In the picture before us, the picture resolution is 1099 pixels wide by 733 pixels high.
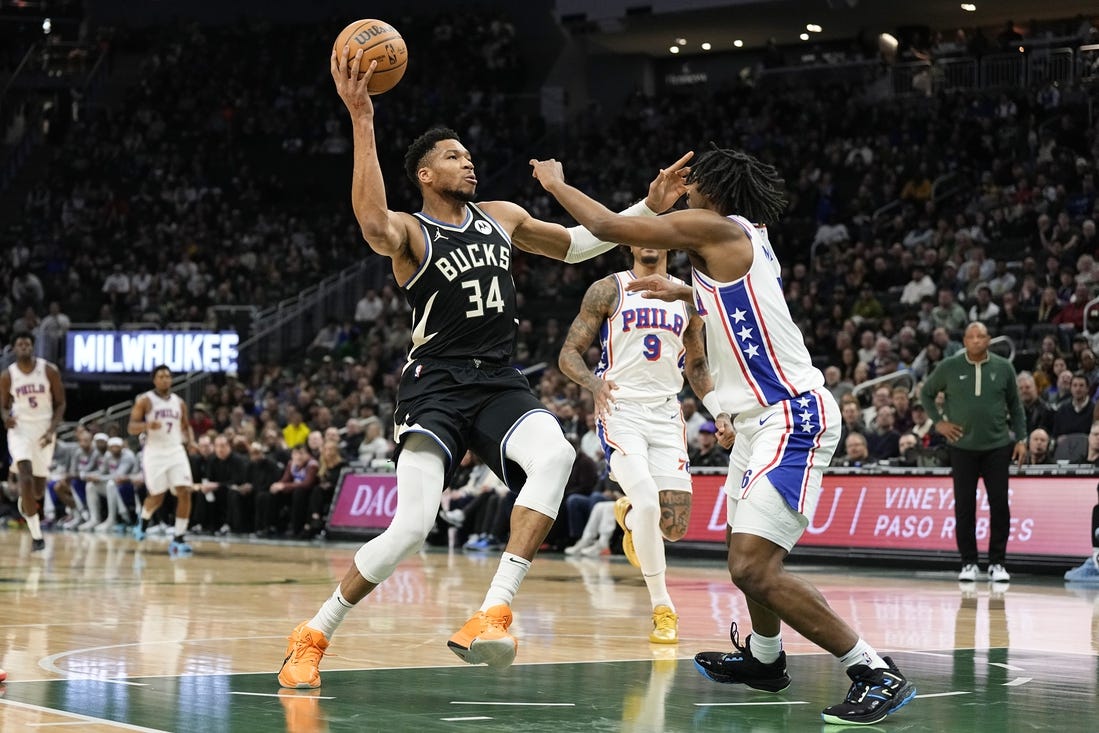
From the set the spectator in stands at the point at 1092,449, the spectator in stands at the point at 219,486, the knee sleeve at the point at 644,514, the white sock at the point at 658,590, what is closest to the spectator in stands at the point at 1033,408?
the spectator in stands at the point at 1092,449

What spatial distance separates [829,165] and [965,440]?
14.4 metres

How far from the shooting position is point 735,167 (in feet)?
20.3

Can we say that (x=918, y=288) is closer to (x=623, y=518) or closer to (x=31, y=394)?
(x=31, y=394)

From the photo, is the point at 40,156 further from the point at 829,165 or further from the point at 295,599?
the point at 295,599

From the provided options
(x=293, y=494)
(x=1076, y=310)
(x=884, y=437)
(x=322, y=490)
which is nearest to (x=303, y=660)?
(x=884, y=437)

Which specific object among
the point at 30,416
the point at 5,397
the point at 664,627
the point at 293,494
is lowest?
the point at 293,494

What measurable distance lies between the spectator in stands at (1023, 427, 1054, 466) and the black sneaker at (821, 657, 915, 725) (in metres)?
9.58

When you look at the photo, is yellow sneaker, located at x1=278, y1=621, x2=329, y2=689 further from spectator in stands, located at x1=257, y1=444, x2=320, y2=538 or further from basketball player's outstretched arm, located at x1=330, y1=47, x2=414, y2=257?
spectator in stands, located at x1=257, y1=444, x2=320, y2=538

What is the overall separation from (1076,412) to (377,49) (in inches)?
414

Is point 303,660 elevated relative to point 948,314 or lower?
lower

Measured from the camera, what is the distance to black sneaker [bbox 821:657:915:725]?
5.51 metres

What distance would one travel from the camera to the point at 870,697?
18.2ft

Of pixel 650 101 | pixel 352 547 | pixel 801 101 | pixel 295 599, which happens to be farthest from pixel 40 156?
pixel 295 599

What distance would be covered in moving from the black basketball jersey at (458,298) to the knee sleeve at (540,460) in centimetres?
43
